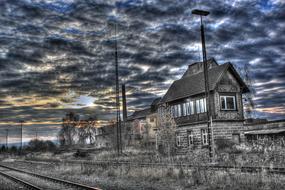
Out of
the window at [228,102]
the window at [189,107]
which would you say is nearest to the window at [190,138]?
the window at [189,107]

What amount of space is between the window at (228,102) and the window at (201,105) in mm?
1845

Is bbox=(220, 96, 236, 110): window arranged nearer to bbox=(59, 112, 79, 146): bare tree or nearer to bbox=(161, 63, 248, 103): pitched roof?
bbox=(161, 63, 248, 103): pitched roof

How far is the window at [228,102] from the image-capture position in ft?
114

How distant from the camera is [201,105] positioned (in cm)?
3522

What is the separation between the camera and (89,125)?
365 ft

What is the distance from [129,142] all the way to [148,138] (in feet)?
14.7

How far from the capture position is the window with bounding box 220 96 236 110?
34875 mm

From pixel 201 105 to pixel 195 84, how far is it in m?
3.24

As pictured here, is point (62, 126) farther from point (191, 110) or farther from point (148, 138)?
point (191, 110)

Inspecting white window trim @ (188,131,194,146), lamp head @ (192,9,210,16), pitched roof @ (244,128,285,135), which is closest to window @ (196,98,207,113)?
white window trim @ (188,131,194,146)

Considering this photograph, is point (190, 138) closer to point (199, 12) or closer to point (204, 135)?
point (204, 135)

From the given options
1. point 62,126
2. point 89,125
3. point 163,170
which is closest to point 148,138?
point 163,170

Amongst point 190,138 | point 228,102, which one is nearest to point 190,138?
point 190,138

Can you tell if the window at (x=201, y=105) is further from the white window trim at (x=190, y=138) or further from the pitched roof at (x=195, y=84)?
the white window trim at (x=190, y=138)
